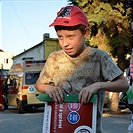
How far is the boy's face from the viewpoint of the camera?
2244mm

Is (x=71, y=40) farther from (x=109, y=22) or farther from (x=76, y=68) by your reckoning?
(x=109, y=22)

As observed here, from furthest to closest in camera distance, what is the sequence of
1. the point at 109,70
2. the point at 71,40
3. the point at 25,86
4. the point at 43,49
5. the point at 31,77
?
the point at 43,49, the point at 31,77, the point at 25,86, the point at 109,70, the point at 71,40

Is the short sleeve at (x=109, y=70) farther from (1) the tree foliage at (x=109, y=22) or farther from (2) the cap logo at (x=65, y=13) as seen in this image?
(1) the tree foliage at (x=109, y=22)

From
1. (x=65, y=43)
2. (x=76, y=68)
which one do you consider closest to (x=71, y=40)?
(x=65, y=43)

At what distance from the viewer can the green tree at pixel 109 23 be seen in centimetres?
1370

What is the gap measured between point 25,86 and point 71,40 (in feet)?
45.5

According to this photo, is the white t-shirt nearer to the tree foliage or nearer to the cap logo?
the cap logo

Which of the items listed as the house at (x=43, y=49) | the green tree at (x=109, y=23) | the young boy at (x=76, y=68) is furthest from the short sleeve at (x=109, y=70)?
the house at (x=43, y=49)

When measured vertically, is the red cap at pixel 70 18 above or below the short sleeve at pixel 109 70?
above

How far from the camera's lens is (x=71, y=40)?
7.38 feet

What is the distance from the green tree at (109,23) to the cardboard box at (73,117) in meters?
11.5

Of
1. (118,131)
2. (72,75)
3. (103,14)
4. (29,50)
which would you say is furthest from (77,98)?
(29,50)

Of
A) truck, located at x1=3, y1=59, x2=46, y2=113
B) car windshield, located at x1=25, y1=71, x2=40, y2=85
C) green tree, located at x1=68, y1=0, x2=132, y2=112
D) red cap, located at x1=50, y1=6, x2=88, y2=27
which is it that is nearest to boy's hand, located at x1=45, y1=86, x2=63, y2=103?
red cap, located at x1=50, y1=6, x2=88, y2=27

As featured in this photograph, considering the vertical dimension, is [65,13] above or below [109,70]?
above
